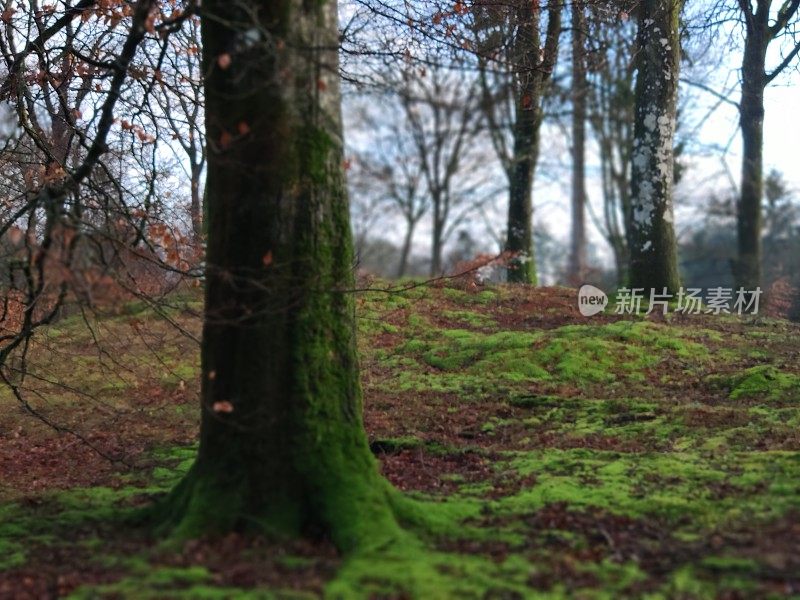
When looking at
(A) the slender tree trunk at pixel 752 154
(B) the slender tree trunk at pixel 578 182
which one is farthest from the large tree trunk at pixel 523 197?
(B) the slender tree trunk at pixel 578 182

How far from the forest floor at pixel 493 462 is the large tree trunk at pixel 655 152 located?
3.46ft

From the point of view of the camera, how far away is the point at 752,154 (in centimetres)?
1866

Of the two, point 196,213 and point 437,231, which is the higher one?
point 437,231

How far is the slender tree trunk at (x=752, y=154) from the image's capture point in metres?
A: 15.0

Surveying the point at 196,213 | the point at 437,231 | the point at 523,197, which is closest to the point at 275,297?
the point at 196,213

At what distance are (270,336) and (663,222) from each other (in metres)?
10.1

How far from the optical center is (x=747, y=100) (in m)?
17.0

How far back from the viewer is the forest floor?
14.1 feet

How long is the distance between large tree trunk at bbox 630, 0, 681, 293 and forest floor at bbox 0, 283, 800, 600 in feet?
3.46

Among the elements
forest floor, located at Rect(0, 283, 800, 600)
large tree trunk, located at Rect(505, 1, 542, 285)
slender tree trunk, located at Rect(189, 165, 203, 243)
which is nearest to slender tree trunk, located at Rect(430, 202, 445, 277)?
large tree trunk, located at Rect(505, 1, 542, 285)

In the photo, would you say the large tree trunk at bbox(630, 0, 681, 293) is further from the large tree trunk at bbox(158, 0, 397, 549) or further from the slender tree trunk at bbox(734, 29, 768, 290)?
the large tree trunk at bbox(158, 0, 397, 549)

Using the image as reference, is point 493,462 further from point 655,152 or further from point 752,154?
point 752,154

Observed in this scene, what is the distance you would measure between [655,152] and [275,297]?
1018cm

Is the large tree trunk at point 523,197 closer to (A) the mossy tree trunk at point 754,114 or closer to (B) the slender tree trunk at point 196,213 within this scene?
(A) the mossy tree trunk at point 754,114
